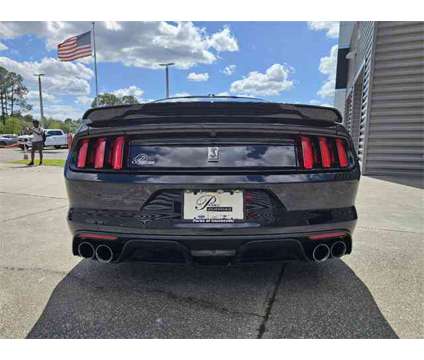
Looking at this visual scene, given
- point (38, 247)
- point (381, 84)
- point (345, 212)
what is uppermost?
point (381, 84)

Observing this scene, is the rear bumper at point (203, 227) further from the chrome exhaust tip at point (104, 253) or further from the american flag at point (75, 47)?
the american flag at point (75, 47)

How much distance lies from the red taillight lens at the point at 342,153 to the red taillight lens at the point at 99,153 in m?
1.44

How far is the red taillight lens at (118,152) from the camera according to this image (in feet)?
6.18

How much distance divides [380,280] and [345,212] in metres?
0.73

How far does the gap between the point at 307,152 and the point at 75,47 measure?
842 inches

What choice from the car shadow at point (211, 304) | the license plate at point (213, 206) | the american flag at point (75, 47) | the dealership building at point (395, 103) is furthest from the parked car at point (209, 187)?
the american flag at point (75, 47)

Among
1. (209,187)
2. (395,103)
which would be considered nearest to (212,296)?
(209,187)

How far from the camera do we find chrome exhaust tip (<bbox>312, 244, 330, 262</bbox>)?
1897 millimetres

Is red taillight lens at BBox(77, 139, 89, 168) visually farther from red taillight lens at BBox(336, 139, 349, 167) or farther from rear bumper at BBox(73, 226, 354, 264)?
red taillight lens at BBox(336, 139, 349, 167)

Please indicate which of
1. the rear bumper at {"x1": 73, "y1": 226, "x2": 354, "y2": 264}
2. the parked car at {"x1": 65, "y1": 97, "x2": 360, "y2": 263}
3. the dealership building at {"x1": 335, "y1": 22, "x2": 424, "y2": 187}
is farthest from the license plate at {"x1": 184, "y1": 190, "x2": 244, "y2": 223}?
the dealership building at {"x1": 335, "y1": 22, "x2": 424, "y2": 187}

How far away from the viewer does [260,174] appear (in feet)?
6.00

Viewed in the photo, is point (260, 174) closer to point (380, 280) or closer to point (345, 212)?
point (345, 212)

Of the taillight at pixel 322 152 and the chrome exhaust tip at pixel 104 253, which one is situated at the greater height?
the taillight at pixel 322 152

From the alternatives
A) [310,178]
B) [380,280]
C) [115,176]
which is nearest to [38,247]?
[115,176]
